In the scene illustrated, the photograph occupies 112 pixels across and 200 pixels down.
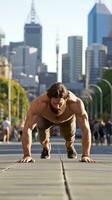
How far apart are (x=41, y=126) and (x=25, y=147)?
1.72 metres

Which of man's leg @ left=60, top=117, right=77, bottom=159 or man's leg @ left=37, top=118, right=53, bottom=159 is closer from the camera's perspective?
man's leg @ left=60, top=117, right=77, bottom=159

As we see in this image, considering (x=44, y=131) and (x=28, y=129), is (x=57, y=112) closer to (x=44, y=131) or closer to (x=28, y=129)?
(x=28, y=129)

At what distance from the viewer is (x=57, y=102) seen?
12898 mm

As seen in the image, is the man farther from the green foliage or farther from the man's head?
the green foliage

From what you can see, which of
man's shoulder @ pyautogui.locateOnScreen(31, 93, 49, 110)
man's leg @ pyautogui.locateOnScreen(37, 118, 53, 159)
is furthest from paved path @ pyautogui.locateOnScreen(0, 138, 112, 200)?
man's leg @ pyautogui.locateOnScreen(37, 118, 53, 159)

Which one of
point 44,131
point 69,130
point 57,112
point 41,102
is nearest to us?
point 41,102

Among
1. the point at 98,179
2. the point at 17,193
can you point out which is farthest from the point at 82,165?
the point at 17,193

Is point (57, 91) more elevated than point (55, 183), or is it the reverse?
point (57, 91)

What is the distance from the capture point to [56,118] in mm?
13992

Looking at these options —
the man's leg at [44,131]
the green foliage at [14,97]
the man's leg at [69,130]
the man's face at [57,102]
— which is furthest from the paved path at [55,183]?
the green foliage at [14,97]

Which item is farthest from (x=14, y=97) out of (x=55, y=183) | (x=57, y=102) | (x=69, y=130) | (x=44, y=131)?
(x=55, y=183)

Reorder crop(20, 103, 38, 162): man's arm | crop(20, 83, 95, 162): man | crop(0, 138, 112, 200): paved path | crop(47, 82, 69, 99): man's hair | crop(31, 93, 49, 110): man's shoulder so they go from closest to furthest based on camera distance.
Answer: crop(0, 138, 112, 200): paved path, crop(47, 82, 69, 99): man's hair, crop(20, 83, 95, 162): man, crop(31, 93, 49, 110): man's shoulder, crop(20, 103, 38, 162): man's arm

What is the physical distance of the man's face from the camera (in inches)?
506

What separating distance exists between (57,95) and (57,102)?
0.16 metres
